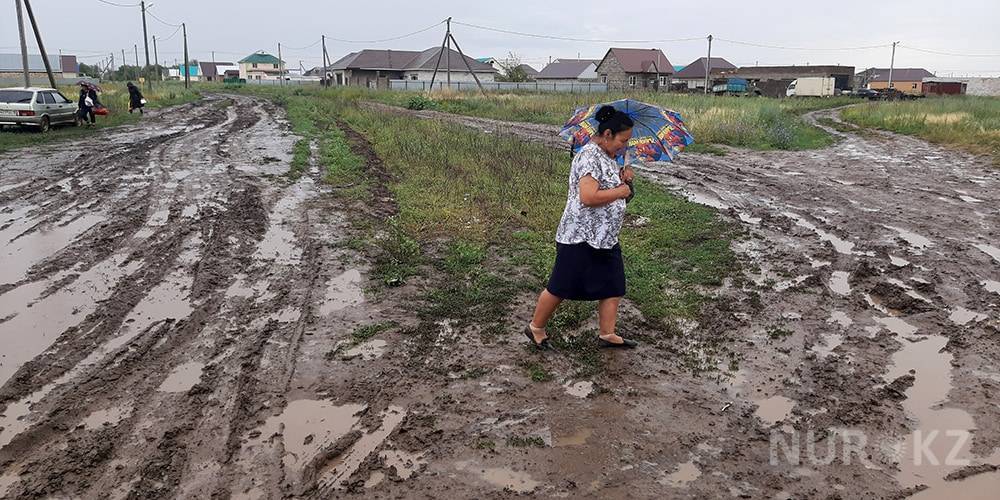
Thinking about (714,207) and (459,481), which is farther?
(714,207)

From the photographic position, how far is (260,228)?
7.71m

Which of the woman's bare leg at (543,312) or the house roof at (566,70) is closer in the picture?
the woman's bare leg at (543,312)

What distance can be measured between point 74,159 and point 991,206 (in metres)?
15.9

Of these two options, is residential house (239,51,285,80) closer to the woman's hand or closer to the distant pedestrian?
the distant pedestrian

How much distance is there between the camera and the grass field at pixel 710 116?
18016mm

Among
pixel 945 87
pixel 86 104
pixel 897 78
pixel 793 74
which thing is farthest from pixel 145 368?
pixel 897 78

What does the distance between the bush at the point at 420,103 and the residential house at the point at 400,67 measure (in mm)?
27502

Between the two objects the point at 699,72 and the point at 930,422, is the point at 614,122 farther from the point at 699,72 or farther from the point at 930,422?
the point at 699,72

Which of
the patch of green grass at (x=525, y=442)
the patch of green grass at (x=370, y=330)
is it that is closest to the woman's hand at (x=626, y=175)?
the patch of green grass at (x=525, y=442)

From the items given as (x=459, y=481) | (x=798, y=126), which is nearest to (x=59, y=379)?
(x=459, y=481)

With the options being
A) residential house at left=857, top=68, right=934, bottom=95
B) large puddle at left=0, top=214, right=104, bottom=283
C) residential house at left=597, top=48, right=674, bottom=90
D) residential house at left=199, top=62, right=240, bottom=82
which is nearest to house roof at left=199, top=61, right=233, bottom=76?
residential house at left=199, top=62, right=240, bottom=82

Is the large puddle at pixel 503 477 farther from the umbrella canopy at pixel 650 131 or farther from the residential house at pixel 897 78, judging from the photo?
the residential house at pixel 897 78

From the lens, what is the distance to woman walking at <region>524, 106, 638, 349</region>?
3996mm

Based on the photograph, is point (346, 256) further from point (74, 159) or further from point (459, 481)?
point (74, 159)
